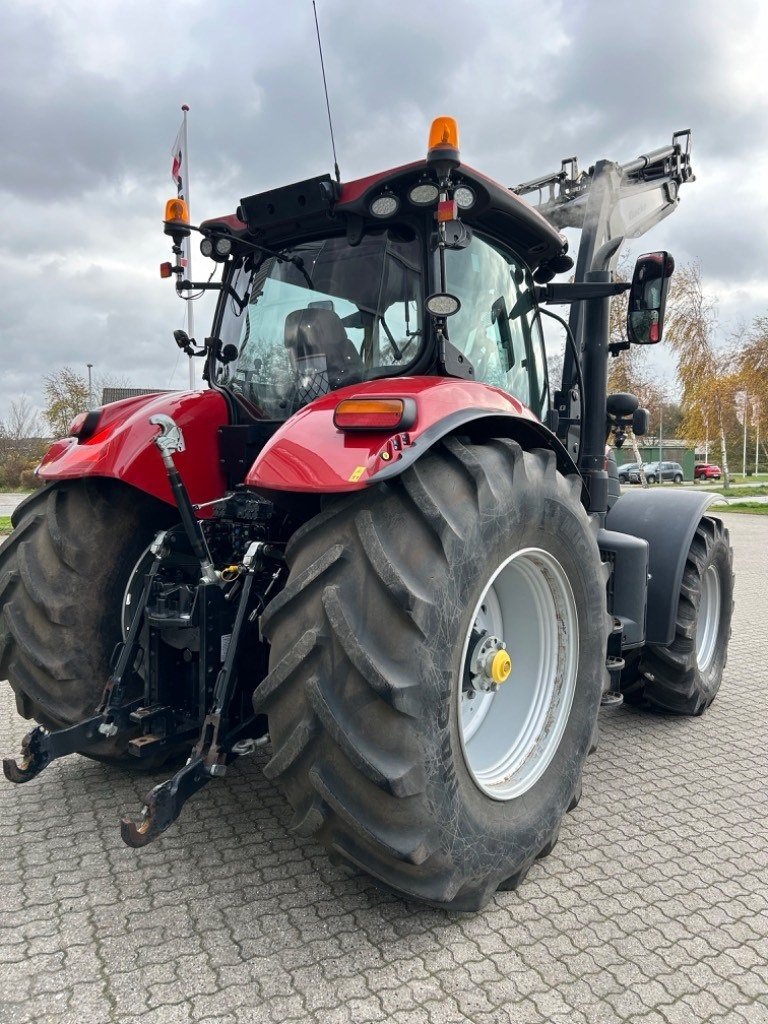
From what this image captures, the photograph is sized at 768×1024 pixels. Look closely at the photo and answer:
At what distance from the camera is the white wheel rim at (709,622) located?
4.55 meters

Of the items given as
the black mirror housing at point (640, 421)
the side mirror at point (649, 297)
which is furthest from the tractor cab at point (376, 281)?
the black mirror housing at point (640, 421)

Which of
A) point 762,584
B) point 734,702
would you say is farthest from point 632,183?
point 762,584

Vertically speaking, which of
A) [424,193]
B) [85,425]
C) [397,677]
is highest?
[424,193]

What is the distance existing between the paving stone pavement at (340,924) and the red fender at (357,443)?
1.28 meters

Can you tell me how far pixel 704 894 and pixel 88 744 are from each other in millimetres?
2138

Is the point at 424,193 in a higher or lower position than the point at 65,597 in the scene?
higher

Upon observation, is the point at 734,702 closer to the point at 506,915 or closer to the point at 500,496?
the point at 506,915

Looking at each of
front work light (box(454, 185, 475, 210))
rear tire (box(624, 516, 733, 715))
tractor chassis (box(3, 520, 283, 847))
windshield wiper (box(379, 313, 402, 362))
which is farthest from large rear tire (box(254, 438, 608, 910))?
rear tire (box(624, 516, 733, 715))

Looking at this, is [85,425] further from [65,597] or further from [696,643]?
[696,643]

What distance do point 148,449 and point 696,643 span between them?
3166mm

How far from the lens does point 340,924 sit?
7.29 ft

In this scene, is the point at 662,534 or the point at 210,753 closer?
the point at 210,753

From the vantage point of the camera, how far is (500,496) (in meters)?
2.24

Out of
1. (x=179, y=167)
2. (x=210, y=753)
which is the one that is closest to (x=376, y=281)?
(x=210, y=753)
